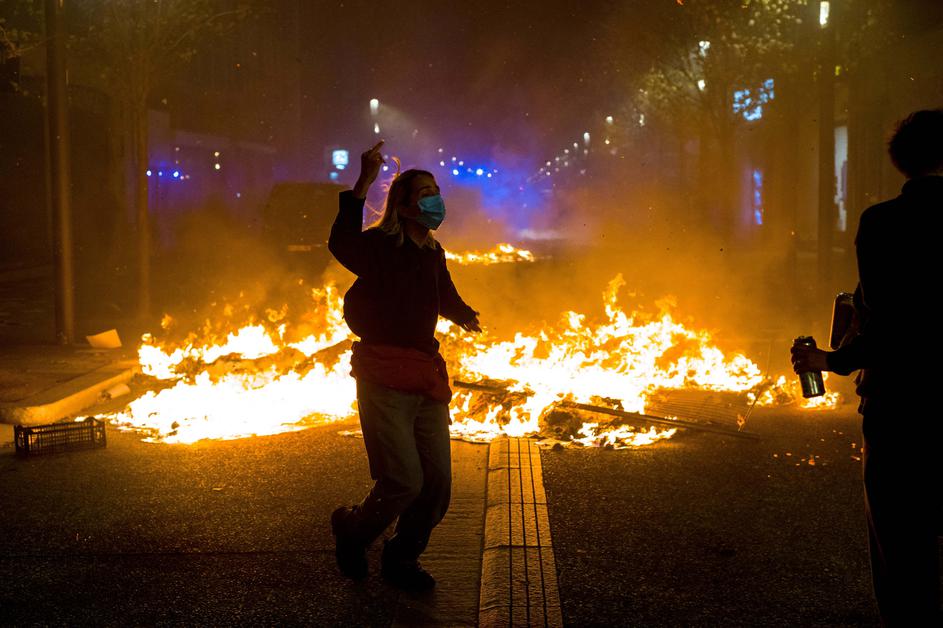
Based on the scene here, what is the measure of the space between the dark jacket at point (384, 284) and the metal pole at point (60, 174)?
8.81m

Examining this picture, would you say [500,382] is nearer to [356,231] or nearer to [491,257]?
[356,231]

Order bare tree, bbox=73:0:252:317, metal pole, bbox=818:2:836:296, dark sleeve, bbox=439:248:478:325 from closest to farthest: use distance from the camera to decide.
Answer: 1. dark sleeve, bbox=439:248:478:325
2. metal pole, bbox=818:2:836:296
3. bare tree, bbox=73:0:252:317

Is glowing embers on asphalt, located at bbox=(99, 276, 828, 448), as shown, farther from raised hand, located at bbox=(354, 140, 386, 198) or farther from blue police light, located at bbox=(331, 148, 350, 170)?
blue police light, located at bbox=(331, 148, 350, 170)

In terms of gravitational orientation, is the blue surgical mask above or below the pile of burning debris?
above

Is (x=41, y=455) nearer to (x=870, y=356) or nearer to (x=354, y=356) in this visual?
(x=354, y=356)

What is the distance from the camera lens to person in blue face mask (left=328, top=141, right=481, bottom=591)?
13.4ft

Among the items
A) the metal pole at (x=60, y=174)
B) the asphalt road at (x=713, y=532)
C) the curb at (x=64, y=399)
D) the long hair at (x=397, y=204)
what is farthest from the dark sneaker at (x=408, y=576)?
the metal pole at (x=60, y=174)

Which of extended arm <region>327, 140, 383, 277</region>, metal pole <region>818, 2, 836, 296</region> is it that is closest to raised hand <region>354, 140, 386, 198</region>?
extended arm <region>327, 140, 383, 277</region>

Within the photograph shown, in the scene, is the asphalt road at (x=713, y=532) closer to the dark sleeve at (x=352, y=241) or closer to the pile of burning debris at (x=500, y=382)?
the pile of burning debris at (x=500, y=382)

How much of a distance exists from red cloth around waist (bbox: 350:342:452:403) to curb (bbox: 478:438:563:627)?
88 cm

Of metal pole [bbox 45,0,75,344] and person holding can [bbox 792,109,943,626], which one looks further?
metal pole [bbox 45,0,75,344]

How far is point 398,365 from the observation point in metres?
4.10

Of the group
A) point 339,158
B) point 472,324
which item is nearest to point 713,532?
point 472,324

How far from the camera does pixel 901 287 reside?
3.12m
